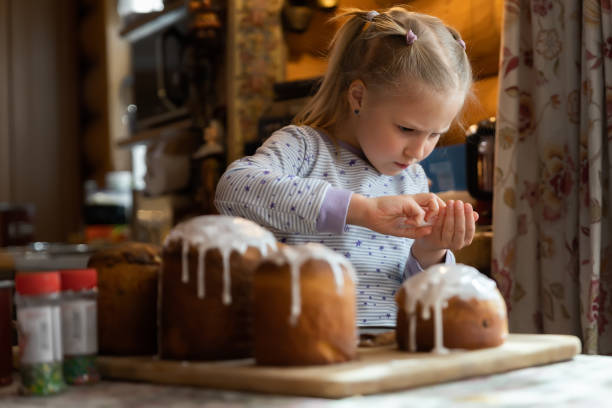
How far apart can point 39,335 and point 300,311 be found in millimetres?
224

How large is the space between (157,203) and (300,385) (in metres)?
2.82

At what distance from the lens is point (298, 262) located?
2.17ft

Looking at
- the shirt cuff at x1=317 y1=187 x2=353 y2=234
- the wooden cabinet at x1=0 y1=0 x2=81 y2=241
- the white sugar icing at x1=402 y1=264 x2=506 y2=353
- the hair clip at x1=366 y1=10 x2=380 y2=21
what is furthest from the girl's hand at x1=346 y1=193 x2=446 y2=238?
the wooden cabinet at x1=0 y1=0 x2=81 y2=241

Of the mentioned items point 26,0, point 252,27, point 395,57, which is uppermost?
point 26,0

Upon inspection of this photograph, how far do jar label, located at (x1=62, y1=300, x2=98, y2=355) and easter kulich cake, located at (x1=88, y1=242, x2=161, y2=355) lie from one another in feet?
0.26

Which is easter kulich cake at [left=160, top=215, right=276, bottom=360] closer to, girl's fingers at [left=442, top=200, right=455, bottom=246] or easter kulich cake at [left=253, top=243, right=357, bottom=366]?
easter kulich cake at [left=253, top=243, right=357, bottom=366]

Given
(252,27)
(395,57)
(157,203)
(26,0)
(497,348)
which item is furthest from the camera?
(26,0)

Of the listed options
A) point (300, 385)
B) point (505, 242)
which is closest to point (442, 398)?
point (300, 385)

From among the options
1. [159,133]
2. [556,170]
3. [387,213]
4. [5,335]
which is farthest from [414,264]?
[159,133]

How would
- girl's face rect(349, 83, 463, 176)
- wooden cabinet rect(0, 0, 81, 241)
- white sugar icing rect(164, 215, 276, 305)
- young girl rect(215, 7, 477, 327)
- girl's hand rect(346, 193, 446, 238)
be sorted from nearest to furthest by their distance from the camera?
white sugar icing rect(164, 215, 276, 305) → girl's hand rect(346, 193, 446, 238) → young girl rect(215, 7, 477, 327) → girl's face rect(349, 83, 463, 176) → wooden cabinet rect(0, 0, 81, 241)

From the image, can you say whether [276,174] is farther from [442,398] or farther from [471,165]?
[471,165]

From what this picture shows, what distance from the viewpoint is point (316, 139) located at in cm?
131

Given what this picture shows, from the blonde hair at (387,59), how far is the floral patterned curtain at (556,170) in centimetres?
60

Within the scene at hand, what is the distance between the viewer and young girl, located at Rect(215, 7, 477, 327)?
1.02m
